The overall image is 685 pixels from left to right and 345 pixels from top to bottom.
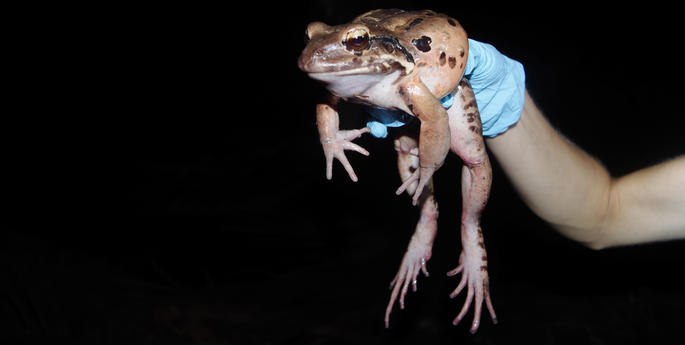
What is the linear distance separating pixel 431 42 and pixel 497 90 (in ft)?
2.66

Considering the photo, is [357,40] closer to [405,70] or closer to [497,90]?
[405,70]

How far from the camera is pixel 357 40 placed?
1.30 metres

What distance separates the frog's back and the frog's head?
41 mm

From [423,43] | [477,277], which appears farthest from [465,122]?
[477,277]

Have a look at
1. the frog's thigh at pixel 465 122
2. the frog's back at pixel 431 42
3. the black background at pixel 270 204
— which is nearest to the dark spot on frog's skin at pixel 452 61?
→ the frog's back at pixel 431 42

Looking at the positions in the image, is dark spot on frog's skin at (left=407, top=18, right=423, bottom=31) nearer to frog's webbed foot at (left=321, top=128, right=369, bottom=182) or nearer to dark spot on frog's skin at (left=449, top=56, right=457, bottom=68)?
dark spot on frog's skin at (left=449, top=56, right=457, bottom=68)

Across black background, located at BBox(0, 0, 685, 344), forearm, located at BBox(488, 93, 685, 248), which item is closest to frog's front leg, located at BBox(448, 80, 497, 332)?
forearm, located at BBox(488, 93, 685, 248)

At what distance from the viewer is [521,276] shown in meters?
4.62

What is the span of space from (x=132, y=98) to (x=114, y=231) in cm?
339

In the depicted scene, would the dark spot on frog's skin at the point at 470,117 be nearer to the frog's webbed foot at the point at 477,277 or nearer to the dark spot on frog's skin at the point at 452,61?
the dark spot on frog's skin at the point at 452,61

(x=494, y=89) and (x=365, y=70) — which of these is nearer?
(x=365, y=70)

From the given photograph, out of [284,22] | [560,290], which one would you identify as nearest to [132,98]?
[284,22]

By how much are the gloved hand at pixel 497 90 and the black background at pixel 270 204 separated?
81 centimetres

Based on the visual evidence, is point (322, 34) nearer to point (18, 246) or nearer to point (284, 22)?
point (18, 246)
